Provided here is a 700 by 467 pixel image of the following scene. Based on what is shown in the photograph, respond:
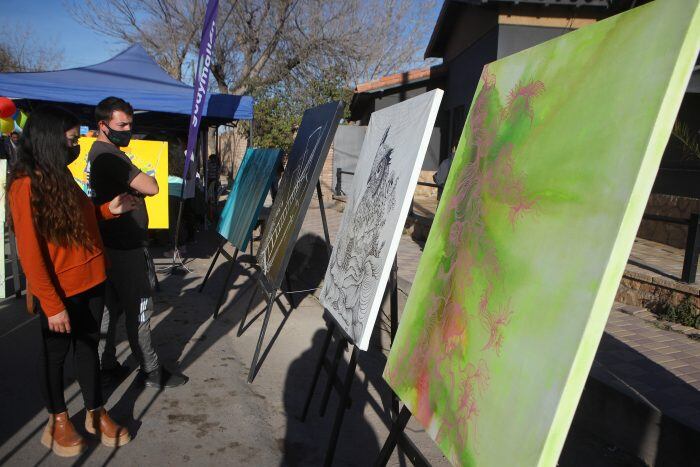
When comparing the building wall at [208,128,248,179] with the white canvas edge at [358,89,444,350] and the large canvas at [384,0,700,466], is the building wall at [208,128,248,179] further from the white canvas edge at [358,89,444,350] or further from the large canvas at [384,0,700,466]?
the large canvas at [384,0,700,466]

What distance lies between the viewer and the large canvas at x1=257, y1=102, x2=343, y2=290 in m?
3.54

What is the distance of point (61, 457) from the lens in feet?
9.16

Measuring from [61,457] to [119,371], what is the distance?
945mm

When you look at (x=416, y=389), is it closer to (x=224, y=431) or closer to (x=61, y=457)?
(x=224, y=431)

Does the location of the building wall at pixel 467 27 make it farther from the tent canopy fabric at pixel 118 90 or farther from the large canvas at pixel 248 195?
the large canvas at pixel 248 195

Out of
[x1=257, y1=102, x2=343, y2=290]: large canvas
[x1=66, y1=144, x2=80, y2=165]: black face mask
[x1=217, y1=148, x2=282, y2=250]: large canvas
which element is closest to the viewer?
[x1=66, y1=144, x2=80, y2=165]: black face mask

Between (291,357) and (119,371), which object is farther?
(291,357)

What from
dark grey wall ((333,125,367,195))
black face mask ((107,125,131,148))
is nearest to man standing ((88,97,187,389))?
black face mask ((107,125,131,148))

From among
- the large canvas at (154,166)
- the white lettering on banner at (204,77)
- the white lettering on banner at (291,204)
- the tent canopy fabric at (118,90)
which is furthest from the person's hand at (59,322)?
the tent canopy fabric at (118,90)

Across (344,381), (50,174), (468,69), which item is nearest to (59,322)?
(50,174)

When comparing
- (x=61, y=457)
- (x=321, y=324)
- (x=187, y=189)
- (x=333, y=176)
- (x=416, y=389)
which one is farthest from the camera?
(x=333, y=176)

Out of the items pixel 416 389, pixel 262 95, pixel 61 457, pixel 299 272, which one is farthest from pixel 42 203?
pixel 262 95

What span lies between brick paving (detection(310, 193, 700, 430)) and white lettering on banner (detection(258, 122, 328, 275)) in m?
1.75

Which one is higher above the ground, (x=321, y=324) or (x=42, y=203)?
(x=42, y=203)
